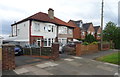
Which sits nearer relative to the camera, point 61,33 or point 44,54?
point 44,54

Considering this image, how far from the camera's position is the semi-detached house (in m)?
20.5

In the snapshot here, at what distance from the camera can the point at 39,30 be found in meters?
22.0

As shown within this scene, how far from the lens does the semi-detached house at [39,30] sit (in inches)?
805

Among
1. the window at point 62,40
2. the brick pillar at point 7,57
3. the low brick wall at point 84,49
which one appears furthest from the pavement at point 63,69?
the window at point 62,40

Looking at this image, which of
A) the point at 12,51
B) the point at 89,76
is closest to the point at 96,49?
the point at 89,76

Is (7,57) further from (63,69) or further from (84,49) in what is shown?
(84,49)

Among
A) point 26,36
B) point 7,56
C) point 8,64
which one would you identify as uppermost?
point 26,36

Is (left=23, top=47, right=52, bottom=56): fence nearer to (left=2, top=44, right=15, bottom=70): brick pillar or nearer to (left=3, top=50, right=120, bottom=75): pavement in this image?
(left=3, top=50, right=120, bottom=75): pavement

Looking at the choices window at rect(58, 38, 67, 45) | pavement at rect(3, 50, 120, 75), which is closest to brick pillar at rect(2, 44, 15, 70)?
pavement at rect(3, 50, 120, 75)

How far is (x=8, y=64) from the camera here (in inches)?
280

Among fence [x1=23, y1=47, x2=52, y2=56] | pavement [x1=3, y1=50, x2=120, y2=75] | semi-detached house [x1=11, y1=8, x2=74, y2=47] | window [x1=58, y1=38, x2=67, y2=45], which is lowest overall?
pavement [x1=3, y1=50, x2=120, y2=75]

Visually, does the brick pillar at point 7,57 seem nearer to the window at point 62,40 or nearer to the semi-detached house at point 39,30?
the semi-detached house at point 39,30

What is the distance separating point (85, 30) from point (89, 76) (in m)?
35.0

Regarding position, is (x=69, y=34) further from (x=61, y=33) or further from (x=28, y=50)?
(x=28, y=50)
